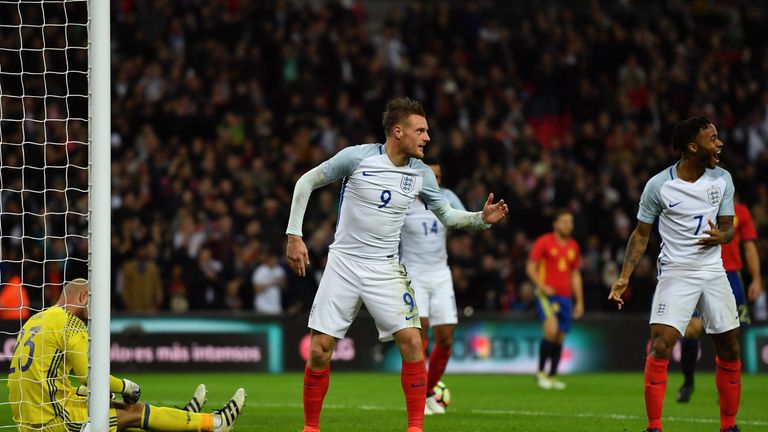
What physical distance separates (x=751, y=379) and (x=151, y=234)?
9.37m

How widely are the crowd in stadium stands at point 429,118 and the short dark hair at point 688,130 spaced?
10408 mm

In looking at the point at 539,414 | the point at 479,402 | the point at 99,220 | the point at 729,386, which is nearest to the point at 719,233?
the point at 729,386

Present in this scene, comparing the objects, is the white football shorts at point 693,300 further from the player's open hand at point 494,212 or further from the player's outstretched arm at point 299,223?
the player's outstretched arm at point 299,223

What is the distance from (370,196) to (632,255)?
2061mm

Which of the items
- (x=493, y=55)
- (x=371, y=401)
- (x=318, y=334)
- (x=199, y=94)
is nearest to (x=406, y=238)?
(x=371, y=401)

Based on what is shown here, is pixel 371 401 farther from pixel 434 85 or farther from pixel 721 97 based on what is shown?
pixel 721 97

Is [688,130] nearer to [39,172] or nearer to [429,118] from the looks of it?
[39,172]

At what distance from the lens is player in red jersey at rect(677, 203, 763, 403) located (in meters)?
12.1

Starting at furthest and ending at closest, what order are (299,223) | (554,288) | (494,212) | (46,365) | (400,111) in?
1. (554,288)
2. (400,111)
3. (299,223)
4. (494,212)
5. (46,365)

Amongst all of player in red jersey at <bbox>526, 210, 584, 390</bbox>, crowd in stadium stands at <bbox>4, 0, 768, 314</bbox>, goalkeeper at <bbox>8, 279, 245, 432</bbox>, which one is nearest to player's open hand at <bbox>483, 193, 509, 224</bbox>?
goalkeeper at <bbox>8, 279, 245, 432</bbox>

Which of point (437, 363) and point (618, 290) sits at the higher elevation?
point (618, 290)

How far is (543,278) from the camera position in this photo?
15477 millimetres

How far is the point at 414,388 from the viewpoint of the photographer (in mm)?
8336

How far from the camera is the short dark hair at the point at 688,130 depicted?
28.3 feet
